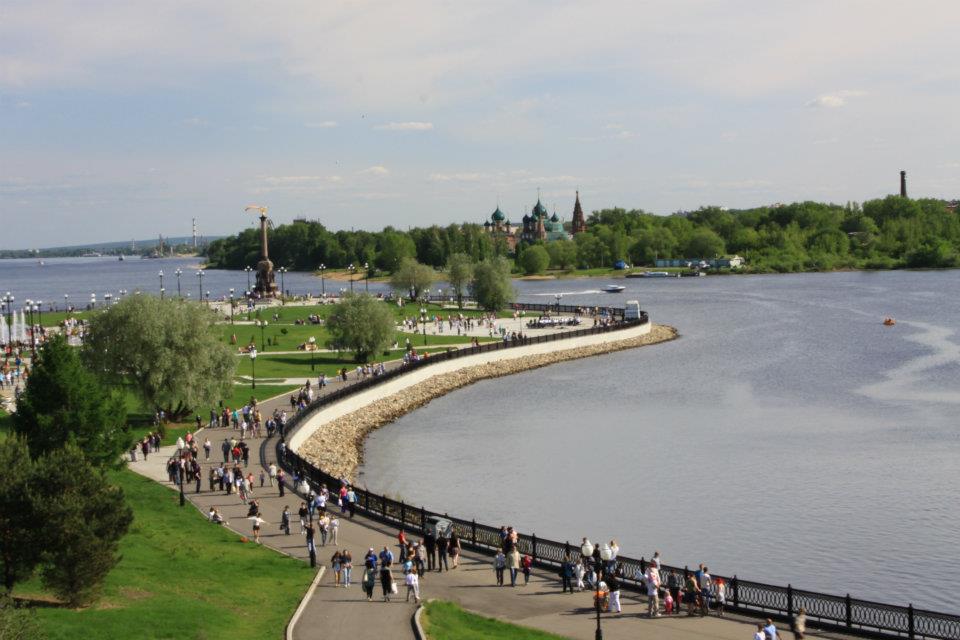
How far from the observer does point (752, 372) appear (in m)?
67.2

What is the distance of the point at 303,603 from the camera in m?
20.9

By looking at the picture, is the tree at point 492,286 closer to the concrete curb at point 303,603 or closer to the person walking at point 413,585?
the concrete curb at point 303,603

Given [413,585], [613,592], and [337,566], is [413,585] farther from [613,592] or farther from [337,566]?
[613,592]

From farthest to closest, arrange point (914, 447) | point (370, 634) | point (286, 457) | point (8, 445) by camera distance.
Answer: point (914, 447)
point (286, 457)
point (8, 445)
point (370, 634)

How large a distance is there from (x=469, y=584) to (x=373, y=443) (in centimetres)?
2437

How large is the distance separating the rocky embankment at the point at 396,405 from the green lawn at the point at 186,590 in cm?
1304

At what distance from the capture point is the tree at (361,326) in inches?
2450

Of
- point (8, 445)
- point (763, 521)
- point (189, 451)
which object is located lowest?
point (763, 521)

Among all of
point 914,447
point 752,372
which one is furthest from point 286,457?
point 752,372

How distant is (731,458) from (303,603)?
970 inches

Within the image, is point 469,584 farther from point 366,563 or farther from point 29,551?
point 29,551

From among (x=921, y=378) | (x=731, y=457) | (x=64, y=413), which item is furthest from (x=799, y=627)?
(x=921, y=378)

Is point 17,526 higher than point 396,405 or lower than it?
higher

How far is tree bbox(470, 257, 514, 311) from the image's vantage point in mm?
100500
